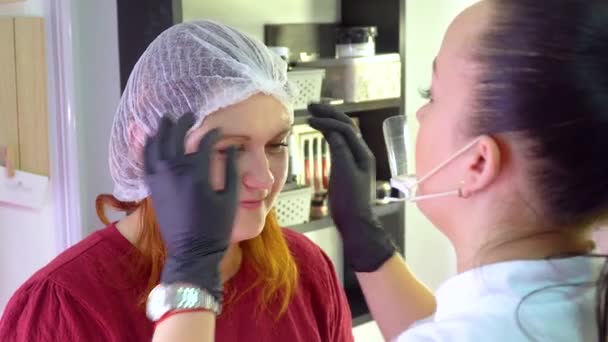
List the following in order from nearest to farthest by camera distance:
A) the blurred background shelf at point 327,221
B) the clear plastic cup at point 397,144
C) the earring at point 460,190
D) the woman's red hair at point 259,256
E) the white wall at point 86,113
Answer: the earring at point 460,190 < the woman's red hair at point 259,256 < the clear plastic cup at point 397,144 < the white wall at point 86,113 < the blurred background shelf at point 327,221

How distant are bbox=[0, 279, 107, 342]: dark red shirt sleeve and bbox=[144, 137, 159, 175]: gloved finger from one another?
0.82ft

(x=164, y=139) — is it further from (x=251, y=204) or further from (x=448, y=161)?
(x=448, y=161)

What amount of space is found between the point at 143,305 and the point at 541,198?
63cm

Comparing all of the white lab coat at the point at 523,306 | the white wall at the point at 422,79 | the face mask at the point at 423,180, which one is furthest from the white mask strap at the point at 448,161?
the white wall at the point at 422,79

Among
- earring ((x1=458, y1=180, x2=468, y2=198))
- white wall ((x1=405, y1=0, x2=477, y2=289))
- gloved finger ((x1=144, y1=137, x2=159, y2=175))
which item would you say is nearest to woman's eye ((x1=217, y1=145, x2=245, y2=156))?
gloved finger ((x1=144, y1=137, x2=159, y2=175))

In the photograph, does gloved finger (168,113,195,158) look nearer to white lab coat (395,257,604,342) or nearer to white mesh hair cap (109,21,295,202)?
white mesh hair cap (109,21,295,202)

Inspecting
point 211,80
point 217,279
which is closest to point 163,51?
point 211,80

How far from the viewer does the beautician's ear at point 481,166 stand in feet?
2.59

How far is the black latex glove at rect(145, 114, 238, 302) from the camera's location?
3.13ft

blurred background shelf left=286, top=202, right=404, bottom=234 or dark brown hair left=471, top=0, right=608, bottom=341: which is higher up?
dark brown hair left=471, top=0, right=608, bottom=341

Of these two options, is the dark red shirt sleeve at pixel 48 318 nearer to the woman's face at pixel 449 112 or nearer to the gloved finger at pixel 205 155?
the gloved finger at pixel 205 155

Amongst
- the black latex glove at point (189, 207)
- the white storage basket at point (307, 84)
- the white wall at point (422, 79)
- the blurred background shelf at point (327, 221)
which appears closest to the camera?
the black latex glove at point (189, 207)

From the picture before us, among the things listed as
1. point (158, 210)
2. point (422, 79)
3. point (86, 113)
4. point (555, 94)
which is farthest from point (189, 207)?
point (422, 79)

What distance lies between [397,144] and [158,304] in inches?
22.7
